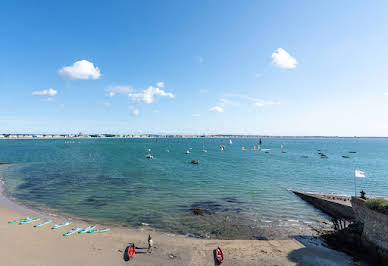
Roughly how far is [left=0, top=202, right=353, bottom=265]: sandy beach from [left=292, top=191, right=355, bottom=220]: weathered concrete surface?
10244mm

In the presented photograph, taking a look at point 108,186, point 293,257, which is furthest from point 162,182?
point 293,257

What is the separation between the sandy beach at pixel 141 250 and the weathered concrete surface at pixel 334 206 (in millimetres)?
10244

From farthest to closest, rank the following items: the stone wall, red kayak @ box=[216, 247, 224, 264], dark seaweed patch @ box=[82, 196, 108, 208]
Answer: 1. dark seaweed patch @ box=[82, 196, 108, 208]
2. red kayak @ box=[216, 247, 224, 264]
3. the stone wall

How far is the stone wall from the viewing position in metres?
16.2

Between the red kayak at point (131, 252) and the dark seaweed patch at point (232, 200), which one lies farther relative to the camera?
the dark seaweed patch at point (232, 200)

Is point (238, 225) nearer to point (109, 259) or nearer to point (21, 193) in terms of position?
point (109, 259)

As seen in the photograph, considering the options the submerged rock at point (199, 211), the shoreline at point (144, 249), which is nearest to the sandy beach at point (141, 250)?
the shoreline at point (144, 249)

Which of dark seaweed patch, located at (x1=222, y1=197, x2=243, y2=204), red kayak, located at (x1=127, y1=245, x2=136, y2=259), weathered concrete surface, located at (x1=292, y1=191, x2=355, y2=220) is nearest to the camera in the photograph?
red kayak, located at (x1=127, y1=245, x2=136, y2=259)

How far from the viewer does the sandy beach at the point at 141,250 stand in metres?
16.8

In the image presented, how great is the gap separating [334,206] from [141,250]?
25.7 metres

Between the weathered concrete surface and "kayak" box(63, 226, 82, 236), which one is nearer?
"kayak" box(63, 226, 82, 236)

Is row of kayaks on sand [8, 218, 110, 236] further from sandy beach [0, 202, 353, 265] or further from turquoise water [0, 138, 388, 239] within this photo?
turquoise water [0, 138, 388, 239]

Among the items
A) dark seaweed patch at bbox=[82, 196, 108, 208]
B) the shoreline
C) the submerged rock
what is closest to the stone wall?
the shoreline

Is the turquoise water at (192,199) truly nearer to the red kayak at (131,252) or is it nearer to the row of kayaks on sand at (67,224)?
the row of kayaks on sand at (67,224)
